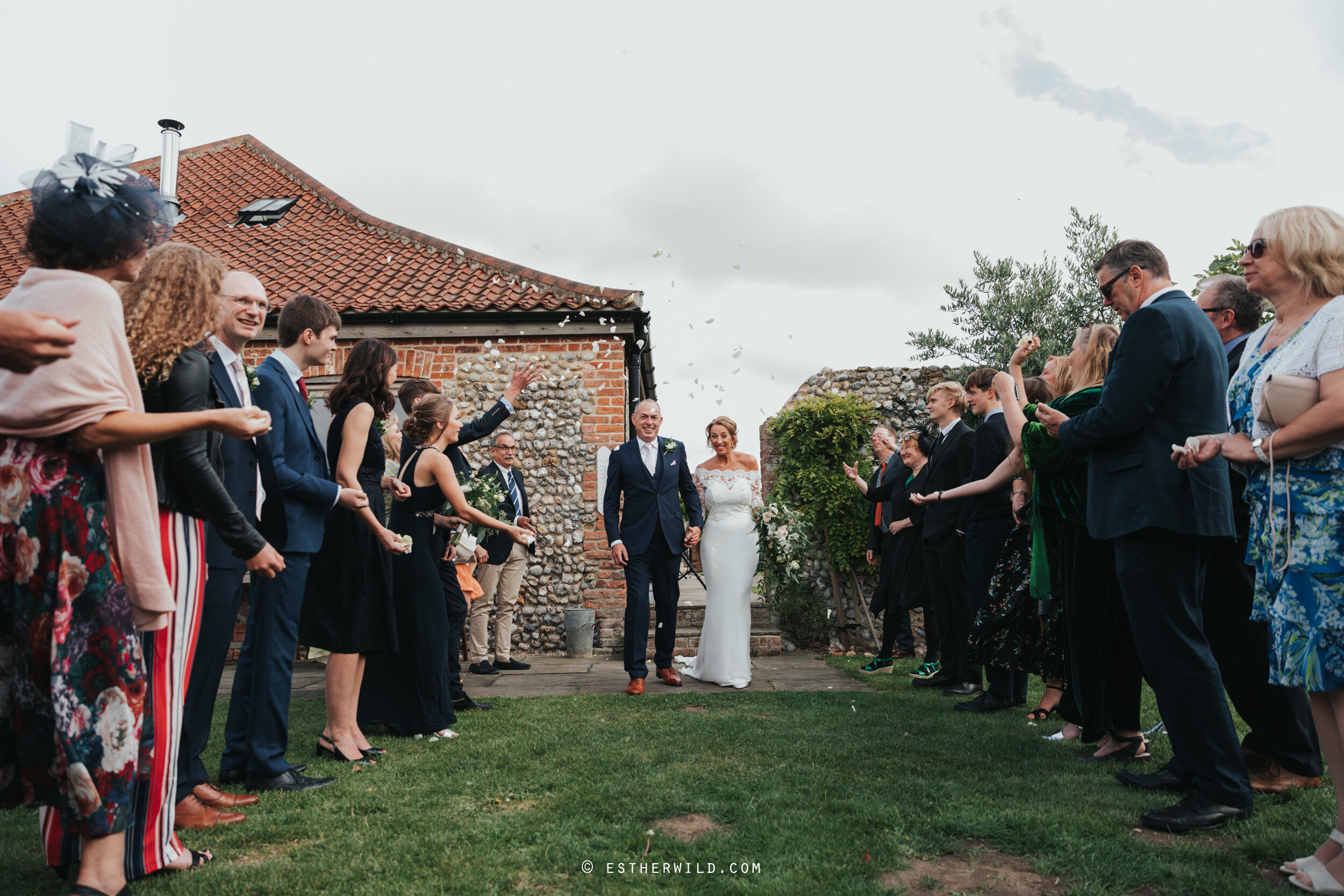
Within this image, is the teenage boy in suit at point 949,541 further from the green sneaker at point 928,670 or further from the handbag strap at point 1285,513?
the handbag strap at point 1285,513

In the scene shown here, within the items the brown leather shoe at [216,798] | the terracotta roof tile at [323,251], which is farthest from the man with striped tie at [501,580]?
the brown leather shoe at [216,798]

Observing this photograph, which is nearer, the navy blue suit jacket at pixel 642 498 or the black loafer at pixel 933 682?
the black loafer at pixel 933 682

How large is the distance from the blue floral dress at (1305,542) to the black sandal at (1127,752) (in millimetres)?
1485

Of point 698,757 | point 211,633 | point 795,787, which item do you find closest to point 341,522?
point 211,633

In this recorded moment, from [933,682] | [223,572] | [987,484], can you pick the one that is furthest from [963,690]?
[223,572]

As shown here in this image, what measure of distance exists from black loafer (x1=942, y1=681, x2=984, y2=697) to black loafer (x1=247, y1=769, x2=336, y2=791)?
4172 millimetres

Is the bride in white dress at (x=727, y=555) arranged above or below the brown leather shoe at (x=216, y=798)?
above

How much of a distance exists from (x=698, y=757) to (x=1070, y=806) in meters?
1.58

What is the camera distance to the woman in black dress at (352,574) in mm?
3838

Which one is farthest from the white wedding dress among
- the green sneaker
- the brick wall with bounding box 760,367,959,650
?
the brick wall with bounding box 760,367,959,650

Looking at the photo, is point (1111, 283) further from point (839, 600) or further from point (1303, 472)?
point (839, 600)

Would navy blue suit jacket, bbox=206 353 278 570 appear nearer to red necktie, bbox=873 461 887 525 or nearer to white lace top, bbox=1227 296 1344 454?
white lace top, bbox=1227 296 1344 454

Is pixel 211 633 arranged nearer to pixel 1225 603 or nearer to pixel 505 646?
pixel 1225 603

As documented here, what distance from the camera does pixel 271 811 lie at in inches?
117
